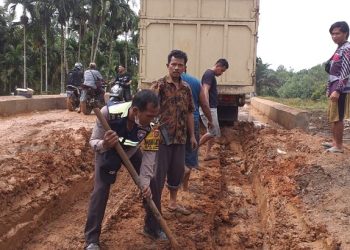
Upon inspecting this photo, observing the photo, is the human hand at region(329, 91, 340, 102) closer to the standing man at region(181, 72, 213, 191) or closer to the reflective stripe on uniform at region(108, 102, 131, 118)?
the standing man at region(181, 72, 213, 191)

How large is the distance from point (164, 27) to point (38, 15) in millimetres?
23873

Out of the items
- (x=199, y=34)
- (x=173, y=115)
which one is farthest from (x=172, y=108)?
(x=199, y=34)

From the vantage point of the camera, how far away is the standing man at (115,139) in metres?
3.39

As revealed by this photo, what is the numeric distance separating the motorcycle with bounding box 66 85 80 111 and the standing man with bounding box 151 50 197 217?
9046 mm

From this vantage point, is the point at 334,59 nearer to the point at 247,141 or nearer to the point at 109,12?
the point at 247,141

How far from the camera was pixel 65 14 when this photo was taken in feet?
102

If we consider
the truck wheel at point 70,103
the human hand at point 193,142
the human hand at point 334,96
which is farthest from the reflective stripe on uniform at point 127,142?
the truck wheel at point 70,103

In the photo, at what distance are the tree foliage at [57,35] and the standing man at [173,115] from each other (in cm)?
2730

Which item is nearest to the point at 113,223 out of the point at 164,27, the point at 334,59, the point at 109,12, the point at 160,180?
the point at 160,180

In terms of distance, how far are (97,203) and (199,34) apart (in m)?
6.18

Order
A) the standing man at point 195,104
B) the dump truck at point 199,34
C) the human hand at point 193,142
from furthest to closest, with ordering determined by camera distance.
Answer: the dump truck at point 199,34, the standing man at point 195,104, the human hand at point 193,142

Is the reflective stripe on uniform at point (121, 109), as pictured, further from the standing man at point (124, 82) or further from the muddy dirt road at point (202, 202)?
the standing man at point (124, 82)

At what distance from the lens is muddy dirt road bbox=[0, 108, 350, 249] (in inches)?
168

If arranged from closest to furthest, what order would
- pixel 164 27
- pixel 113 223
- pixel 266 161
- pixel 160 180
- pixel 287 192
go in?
pixel 160 180, pixel 113 223, pixel 287 192, pixel 266 161, pixel 164 27
